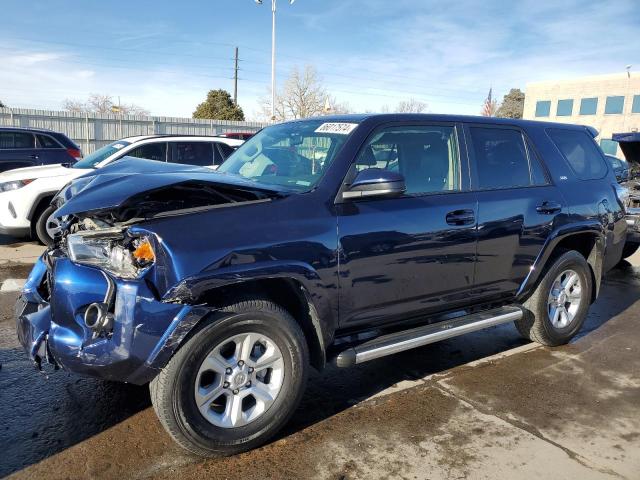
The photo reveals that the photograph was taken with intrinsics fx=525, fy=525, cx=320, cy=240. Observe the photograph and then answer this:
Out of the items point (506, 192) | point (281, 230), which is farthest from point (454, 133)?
point (281, 230)

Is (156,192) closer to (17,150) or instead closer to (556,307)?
(556,307)

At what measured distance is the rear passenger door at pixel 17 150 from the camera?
10664 millimetres

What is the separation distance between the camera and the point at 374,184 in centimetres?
314

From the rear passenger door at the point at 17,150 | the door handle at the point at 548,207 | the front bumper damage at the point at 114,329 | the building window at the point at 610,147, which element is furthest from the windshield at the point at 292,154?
the building window at the point at 610,147

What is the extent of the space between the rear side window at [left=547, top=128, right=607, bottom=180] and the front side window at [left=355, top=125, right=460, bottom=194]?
54.6 inches

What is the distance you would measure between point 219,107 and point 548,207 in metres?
38.1

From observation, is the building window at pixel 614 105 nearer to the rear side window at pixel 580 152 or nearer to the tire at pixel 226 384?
the rear side window at pixel 580 152

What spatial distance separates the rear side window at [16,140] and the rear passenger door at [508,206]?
10.1m

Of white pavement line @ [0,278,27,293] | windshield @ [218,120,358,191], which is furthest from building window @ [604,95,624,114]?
white pavement line @ [0,278,27,293]

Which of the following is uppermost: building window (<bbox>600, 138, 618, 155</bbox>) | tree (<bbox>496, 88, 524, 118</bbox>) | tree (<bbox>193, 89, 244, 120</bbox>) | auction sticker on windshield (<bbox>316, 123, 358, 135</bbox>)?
tree (<bbox>496, 88, 524, 118</bbox>)

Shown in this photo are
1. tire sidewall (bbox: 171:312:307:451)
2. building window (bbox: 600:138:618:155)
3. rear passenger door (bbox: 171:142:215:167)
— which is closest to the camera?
tire sidewall (bbox: 171:312:307:451)

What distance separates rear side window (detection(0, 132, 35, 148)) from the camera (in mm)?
10711

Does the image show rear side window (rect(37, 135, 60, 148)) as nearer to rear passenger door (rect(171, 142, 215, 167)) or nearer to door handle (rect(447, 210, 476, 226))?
rear passenger door (rect(171, 142, 215, 167))

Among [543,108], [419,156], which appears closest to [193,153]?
[419,156]
